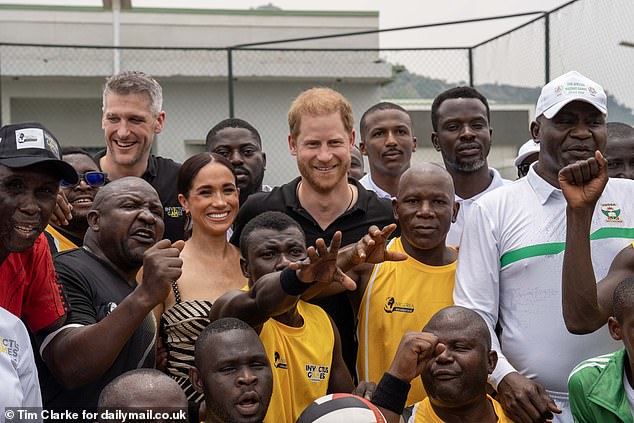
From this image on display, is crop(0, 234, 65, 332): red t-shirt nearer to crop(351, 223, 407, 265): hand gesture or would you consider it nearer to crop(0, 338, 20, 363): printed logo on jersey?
crop(0, 338, 20, 363): printed logo on jersey

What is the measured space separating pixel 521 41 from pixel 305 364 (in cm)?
933

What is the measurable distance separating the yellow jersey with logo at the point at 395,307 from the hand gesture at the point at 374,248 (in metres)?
0.58

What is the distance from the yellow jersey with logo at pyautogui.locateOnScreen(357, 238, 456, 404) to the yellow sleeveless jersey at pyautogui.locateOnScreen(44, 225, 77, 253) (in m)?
1.91

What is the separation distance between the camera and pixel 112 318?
11.8ft

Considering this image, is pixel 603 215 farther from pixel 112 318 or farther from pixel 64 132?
pixel 64 132

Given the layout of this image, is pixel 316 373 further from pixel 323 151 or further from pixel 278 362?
pixel 323 151

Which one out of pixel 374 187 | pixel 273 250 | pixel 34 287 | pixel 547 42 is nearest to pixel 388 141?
pixel 374 187

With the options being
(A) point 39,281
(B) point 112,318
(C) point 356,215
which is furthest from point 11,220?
(C) point 356,215

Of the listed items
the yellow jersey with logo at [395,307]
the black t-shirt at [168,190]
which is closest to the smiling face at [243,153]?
the black t-shirt at [168,190]

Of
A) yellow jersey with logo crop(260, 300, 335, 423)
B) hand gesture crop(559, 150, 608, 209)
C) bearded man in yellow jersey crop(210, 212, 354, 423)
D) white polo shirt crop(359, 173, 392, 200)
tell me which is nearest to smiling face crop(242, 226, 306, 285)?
bearded man in yellow jersey crop(210, 212, 354, 423)

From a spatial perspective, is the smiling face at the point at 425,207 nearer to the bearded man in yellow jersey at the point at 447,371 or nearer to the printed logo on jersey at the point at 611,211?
the bearded man in yellow jersey at the point at 447,371

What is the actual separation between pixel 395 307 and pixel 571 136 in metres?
1.29

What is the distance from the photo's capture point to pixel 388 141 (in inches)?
249

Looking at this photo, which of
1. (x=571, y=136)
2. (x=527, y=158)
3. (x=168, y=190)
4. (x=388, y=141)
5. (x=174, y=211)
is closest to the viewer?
(x=571, y=136)
